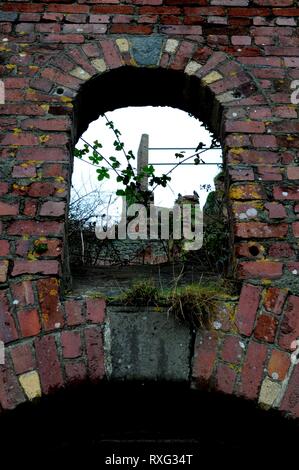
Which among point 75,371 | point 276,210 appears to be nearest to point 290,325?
point 276,210

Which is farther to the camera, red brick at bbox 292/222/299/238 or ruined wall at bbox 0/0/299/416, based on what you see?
red brick at bbox 292/222/299/238

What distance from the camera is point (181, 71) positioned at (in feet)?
8.63

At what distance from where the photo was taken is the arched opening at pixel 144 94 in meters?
2.66

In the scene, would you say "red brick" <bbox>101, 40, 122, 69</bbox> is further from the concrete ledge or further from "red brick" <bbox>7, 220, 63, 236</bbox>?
the concrete ledge

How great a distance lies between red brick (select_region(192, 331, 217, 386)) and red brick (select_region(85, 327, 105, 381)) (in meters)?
0.39

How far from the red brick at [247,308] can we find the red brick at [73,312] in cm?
69

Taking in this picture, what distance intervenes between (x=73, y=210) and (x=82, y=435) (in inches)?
123

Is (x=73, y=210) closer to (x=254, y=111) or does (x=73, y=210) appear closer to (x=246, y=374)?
(x=254, y=111)

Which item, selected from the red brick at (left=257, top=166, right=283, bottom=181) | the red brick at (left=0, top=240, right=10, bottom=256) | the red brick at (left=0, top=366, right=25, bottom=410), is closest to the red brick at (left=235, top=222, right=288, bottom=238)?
the red brick at (left=257, top=166, right=283, bottom=181)

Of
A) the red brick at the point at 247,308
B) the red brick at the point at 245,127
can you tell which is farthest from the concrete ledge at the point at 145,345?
the red brick at the point at 245,127

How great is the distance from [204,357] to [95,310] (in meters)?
0.51

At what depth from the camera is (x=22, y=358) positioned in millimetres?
1940

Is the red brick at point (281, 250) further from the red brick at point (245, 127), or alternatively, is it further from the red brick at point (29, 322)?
the red brick at point (29, 322)

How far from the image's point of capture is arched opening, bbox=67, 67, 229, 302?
2.66 meters
